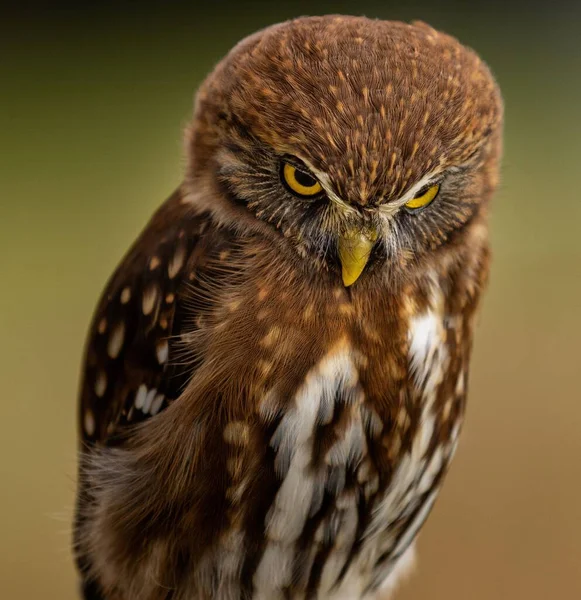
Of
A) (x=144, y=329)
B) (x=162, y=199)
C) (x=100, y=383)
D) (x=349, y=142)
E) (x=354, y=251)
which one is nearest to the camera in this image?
(x=349, y=142)

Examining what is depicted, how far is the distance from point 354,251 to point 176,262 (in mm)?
316

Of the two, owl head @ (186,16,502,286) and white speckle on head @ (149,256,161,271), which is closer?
owl head @ (186,16,502,286)

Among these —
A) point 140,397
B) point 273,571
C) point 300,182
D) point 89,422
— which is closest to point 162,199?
point 89,422

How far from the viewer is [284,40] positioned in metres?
1.23

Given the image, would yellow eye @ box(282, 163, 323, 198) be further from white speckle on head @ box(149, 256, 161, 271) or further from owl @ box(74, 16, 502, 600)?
white speckle on head @ box(149, 256, 161, 271)

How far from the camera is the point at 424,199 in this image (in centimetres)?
125

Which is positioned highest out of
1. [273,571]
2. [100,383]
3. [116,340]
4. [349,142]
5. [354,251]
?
[349,142]

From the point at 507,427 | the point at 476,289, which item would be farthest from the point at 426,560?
the point at 476,289

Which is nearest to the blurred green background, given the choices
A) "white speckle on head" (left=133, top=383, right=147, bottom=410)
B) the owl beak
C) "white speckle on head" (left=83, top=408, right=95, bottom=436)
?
"white speckle on head" (left=83, top=408, right=95, bottom=436)

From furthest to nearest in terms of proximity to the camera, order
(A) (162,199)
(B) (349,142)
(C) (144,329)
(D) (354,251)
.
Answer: (A) (162,199)
(C) (144,329)
(D) (354,251)
(B) (349,142)

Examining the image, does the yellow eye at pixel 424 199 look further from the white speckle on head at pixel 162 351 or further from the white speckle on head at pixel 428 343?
the white speckle on head at pixel 162 351

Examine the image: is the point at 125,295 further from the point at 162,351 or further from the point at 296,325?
the point at 296,325

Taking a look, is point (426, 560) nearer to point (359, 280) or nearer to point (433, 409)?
point (433, 409)

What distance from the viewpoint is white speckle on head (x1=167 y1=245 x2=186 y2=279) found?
54.6 inches
